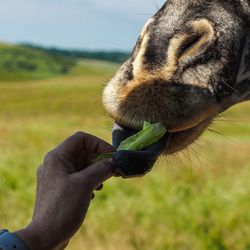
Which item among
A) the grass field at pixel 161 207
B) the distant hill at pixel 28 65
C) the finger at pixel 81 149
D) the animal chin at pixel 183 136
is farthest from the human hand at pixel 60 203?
the distant hill at pixel 28 65

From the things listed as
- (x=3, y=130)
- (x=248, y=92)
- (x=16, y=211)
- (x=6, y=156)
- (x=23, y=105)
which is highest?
(x=248, y=92)

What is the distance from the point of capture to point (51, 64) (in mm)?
192750

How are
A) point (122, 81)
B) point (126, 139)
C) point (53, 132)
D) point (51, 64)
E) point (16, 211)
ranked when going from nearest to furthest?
point (126, 139) → point (122, 81) → point (16, 211) → point (53, 132) → point (51, 64)

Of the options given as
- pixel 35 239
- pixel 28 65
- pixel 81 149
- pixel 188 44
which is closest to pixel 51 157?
pixel 81 149

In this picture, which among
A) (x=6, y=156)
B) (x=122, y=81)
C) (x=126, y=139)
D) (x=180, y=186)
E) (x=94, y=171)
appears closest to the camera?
(x=94, y=171)

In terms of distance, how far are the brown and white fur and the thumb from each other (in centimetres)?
89

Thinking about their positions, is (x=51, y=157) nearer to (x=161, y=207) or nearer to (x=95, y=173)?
(x=95, y=173)

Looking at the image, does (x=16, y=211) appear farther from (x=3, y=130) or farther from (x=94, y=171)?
(x=3, y=130)

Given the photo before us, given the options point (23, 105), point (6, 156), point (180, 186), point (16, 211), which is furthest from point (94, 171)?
point (23, 105)

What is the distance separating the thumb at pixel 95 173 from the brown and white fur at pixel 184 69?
0.89 meters

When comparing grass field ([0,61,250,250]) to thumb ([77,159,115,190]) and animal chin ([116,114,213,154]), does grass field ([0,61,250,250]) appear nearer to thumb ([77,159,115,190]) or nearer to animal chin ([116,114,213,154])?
animal chin ([116,114,213,154])

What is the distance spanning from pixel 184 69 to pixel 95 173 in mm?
1289

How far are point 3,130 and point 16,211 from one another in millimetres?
21088

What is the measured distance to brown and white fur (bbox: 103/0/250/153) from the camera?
12.5 feet
